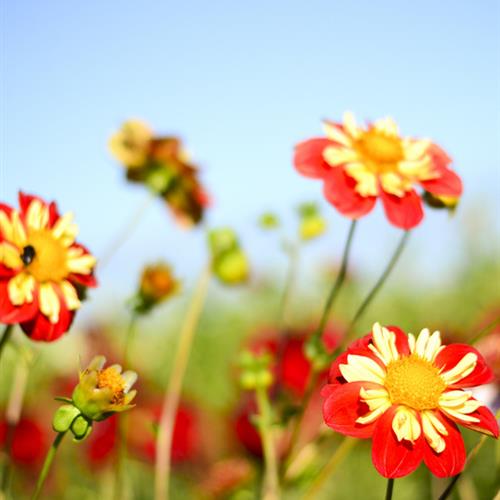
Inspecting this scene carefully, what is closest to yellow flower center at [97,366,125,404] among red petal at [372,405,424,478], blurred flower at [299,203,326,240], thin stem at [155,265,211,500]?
red petal at [372,405,424,478]

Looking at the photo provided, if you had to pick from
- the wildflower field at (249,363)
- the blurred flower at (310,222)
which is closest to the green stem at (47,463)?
the wildflower field at (249,363)

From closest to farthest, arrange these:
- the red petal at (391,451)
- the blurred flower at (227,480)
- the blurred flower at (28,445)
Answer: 1. the red petal at (391,451)
2. the blurred flower at (227,480)
3. the blurred flower at (28,445)

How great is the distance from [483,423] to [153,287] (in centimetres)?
33

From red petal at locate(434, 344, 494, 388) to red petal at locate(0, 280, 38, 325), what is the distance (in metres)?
0.21

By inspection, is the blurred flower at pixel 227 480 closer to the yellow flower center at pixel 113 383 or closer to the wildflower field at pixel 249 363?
the wildflower field at pixel 249 363

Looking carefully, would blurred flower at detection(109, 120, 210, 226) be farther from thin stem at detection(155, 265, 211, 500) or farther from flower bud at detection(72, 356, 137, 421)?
flower bud at detection(72, 356, 137, 421)

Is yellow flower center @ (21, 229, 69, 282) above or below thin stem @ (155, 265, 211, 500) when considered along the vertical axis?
above

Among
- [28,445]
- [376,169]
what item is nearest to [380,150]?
[376,169]

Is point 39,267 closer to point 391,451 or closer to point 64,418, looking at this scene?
point 64,418

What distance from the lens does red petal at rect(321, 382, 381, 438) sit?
376 mm

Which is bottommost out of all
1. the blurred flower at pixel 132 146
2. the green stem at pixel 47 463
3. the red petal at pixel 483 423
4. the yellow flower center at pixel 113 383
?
the green stem at pixel 47 463

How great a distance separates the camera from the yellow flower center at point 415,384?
380 mm

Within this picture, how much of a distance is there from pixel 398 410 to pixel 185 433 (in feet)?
2.07

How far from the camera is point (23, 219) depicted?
18.3 inches
